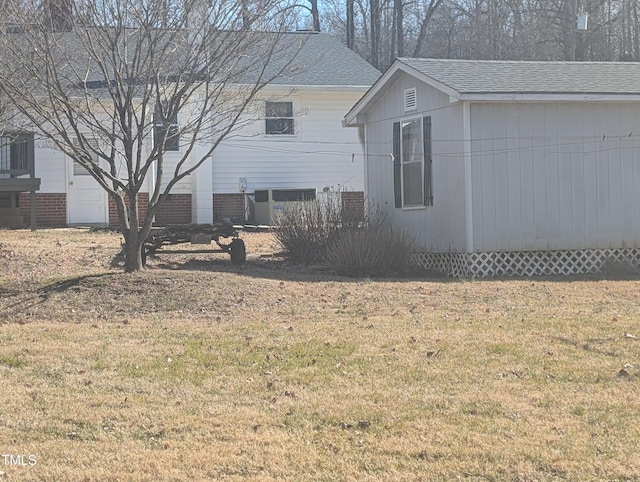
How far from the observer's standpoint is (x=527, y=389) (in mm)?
6402

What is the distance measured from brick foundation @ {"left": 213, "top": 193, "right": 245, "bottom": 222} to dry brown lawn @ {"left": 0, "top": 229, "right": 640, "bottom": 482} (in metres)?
11.4

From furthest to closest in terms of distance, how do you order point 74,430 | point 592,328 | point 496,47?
point 496,47 → point 592,328 → point 74,430

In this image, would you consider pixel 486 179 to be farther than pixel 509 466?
Yes

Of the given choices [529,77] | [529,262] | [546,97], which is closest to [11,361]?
[529,262]

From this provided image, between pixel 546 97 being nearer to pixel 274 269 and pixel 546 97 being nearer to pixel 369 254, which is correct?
pixel 369 254

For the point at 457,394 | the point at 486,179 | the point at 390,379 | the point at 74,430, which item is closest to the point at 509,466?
the point at 457,394

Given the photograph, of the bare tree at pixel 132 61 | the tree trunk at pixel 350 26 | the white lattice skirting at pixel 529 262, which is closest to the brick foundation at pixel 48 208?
the bare tree at pixel 132 61

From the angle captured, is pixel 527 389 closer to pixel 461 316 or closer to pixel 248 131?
pixel 461 316

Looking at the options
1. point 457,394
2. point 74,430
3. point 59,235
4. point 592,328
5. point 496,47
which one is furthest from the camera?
point 496,47

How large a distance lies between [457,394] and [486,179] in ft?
26.5

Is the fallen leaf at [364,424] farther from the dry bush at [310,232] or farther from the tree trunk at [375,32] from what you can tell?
the tree trunk at [375,32]

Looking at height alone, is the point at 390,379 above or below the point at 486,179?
below

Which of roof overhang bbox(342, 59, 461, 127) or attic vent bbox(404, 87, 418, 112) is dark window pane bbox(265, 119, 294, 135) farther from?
attic vent bbox(404, 87, 418, 112)

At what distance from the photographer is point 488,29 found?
1427 inches
